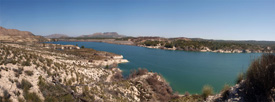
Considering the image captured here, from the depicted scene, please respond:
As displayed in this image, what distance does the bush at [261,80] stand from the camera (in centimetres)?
625

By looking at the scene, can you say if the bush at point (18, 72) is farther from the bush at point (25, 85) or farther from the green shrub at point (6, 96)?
the green shrub at point (6, 96)

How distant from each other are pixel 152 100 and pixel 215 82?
19.2m

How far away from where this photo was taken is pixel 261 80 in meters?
6.52

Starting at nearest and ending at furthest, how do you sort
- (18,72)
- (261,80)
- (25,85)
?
(261,80) → (25,85) → (18,72)

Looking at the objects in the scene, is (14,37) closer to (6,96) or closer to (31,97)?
(31,97)

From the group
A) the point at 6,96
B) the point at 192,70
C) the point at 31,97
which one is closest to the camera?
the point at 6,96

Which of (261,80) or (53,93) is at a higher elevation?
(261,80)

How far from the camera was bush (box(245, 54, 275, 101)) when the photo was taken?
20.5 ft

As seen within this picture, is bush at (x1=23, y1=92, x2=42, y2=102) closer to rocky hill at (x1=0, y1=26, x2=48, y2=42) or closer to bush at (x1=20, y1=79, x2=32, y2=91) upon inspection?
bush at (x1=20, y1=79, x2=32, y2=91)

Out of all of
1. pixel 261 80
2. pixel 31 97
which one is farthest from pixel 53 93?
pixel 261 80

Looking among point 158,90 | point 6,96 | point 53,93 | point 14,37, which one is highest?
point 14,37

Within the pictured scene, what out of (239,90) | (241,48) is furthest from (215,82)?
(241,48)

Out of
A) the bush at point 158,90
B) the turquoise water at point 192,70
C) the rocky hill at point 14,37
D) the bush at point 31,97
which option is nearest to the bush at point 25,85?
the bush at point 31,97

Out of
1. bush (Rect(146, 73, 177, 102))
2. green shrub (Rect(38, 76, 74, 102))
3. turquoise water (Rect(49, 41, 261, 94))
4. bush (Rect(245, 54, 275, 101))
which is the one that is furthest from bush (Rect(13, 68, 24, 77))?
turquoise water (Rect(49, 41, 261, 94))
